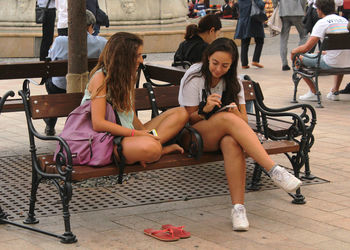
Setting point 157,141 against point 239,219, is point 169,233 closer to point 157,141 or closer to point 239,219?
point 239,219

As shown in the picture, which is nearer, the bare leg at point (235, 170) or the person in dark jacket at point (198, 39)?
the bare leg at point (235, 170)

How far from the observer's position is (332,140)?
25.3 ft

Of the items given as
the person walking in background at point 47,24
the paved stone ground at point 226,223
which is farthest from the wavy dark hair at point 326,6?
the person walking in background at point 47,24

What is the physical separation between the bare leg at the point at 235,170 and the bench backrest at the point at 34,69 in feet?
8.98

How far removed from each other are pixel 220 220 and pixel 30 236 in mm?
1292

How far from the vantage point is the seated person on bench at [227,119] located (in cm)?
491

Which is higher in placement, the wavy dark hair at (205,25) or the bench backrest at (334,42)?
the wavy dark hair at (205,25)

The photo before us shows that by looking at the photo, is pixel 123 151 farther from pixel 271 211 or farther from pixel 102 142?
pixel 271 211

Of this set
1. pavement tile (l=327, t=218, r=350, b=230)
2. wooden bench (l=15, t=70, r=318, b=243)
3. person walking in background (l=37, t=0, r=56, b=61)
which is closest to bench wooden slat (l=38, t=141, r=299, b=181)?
wooden bench (l=15, t=70, r=318, b=243)

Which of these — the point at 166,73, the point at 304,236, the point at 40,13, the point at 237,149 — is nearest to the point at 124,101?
the point at 237,149

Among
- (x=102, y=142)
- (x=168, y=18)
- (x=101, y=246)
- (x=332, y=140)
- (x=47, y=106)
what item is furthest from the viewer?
(x=168, y=18)

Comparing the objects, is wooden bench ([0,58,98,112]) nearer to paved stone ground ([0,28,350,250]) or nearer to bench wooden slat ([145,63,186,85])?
bench wooden slat ([145,63,186,85])

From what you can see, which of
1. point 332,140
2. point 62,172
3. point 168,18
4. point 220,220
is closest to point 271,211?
point 220,220

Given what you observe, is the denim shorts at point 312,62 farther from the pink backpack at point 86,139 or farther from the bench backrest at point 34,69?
the pink backpack at point 86,139
